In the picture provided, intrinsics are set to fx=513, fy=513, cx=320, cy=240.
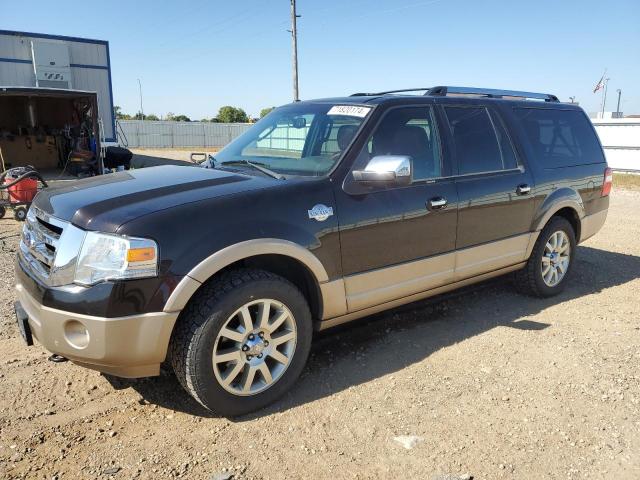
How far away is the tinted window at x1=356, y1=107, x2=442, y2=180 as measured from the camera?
3.62 m

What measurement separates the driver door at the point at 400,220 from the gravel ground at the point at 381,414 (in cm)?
57

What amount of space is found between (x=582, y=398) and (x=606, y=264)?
12.3 ft

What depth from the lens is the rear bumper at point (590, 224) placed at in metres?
5.33

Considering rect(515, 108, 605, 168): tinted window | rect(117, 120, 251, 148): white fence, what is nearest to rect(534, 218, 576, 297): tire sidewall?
rect(515, 108, 605, 168): tinted window

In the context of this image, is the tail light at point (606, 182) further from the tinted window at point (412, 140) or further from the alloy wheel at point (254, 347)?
the alloy wheel at point (254, 347)

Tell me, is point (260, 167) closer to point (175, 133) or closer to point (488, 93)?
point (488, 93)

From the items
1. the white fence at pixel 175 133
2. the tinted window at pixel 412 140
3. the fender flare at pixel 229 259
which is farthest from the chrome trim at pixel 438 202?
the white fence at pixel 175 133

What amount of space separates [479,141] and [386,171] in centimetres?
145

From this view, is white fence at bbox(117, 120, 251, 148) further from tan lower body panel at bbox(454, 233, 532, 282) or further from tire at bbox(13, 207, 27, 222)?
→ tan lower body panel at bbox(454, 233, 532, 282)

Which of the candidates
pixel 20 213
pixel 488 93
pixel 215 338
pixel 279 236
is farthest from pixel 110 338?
pixel 20 213

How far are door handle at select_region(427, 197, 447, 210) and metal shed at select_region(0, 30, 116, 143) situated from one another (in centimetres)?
1564

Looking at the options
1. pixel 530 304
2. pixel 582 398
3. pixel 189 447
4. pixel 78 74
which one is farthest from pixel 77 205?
pixel 78 74

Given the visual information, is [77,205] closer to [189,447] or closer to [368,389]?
[189,447]

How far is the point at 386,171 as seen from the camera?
3.23 meters
